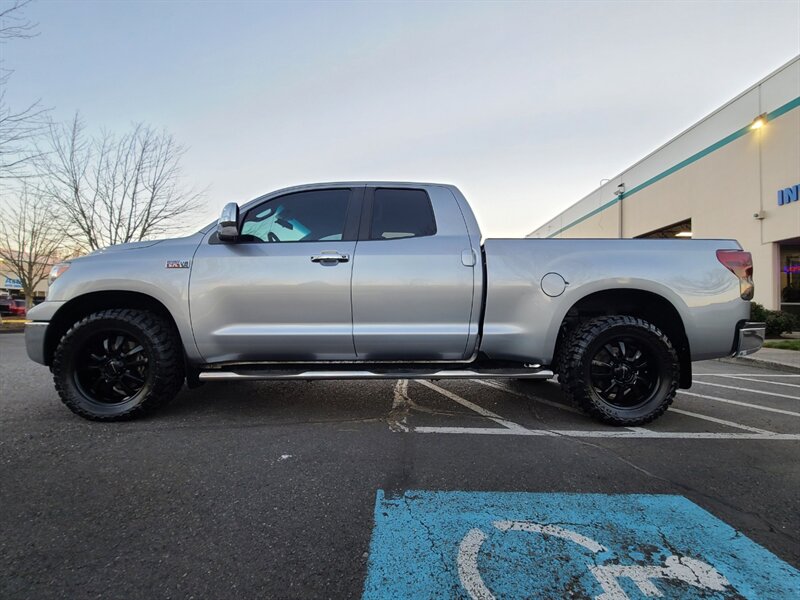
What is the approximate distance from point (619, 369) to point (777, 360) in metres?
6.96

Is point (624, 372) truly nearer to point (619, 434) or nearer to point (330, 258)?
point (619, 434)

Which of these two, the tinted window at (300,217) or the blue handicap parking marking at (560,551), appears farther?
the tinted window at (300,217)

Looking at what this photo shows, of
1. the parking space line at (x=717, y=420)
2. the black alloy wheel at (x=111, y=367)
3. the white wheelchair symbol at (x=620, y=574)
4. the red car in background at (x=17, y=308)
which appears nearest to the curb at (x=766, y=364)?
the parking space line at (x=717, y=420)

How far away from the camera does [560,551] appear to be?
5.73ft

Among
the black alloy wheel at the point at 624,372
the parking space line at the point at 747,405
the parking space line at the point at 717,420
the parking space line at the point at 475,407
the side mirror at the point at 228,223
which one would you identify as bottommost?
the parking space line at the point at 747,405

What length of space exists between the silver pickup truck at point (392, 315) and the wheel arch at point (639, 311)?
25 mm

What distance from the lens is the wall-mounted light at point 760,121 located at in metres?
13.6

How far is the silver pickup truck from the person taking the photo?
3471 millimetres

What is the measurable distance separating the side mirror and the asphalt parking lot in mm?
1577

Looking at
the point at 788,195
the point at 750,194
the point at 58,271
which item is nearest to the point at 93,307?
the point at 58,271

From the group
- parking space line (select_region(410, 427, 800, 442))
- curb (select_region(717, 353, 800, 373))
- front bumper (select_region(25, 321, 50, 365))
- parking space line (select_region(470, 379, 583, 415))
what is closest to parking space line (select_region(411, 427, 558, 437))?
parking space line (select_region(410, 427, 800, 442))

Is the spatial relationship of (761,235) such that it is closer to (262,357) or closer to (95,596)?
(262,357)

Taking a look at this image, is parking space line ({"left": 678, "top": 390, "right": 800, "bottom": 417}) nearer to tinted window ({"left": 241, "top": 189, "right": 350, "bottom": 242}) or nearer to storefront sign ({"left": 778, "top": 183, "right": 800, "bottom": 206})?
tinted window ({"left": 241, "top": 189, "right": 350, "bottom": 242})

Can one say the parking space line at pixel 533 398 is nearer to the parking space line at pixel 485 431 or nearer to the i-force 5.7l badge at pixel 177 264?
the parking space line at pixel 485 431
